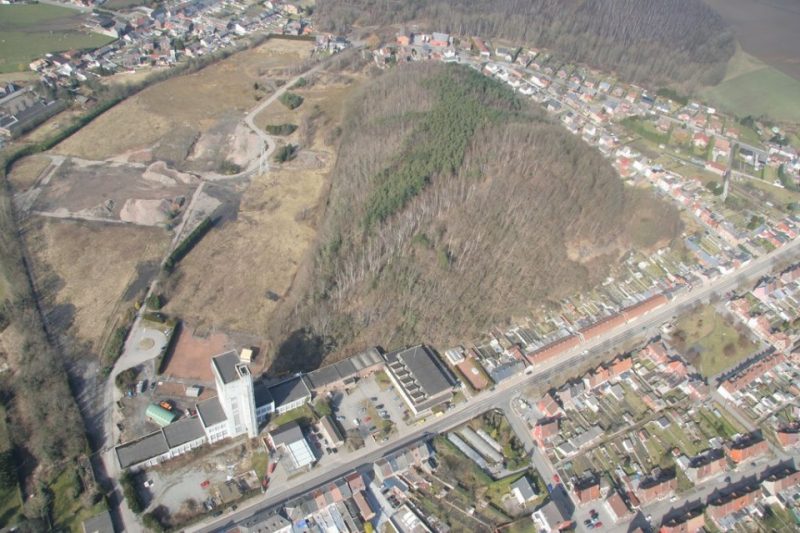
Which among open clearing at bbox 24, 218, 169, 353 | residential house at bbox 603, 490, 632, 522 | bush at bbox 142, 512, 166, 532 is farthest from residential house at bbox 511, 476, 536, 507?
open clearing at bbox 24, 218, 169, 353

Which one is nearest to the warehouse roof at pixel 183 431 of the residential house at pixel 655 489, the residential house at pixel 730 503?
the residential house at pixel 655 489

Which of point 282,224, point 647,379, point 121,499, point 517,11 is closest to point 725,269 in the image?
point 647,379

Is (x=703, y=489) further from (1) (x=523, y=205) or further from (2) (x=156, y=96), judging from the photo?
(2) (x=156, y=96)

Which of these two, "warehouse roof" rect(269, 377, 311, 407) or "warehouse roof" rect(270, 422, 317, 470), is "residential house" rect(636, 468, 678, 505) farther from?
"warehouse roof" rect(269, 377, 311, 407)

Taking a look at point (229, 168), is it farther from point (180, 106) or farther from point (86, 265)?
point (86, 265)

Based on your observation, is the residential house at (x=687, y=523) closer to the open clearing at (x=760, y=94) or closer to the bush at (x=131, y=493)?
the bush at (x=131, y=493)

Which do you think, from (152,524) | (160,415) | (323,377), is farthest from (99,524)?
(323,377)
